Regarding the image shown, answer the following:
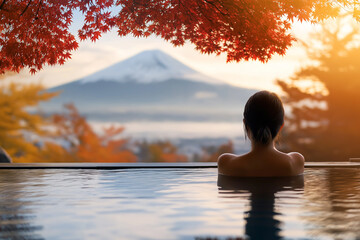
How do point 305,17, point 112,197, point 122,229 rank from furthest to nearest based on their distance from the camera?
point 305,17 < point 112,197 < point 122,229

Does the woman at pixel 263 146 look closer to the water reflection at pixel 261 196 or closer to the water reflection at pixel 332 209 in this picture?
Answer: the water reflection at pixel 261 196

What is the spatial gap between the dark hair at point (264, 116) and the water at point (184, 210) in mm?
668

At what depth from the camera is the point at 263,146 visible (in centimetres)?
679

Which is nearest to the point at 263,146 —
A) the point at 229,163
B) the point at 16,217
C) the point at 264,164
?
the point at 264,164

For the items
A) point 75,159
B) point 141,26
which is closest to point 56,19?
point 141,26

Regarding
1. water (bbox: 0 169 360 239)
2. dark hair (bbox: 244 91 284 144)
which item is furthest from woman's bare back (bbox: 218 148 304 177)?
dark hair (bbox: 244 91 284 144)

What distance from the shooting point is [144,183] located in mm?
8312

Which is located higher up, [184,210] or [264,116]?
[264,116]

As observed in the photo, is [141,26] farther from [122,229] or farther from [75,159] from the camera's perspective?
[75,159]

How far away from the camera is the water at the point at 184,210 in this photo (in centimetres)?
411

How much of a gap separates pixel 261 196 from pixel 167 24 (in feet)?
25.6

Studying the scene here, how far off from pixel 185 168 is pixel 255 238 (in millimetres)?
8963

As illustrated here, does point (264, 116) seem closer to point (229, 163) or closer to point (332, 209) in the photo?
point (229, 163)

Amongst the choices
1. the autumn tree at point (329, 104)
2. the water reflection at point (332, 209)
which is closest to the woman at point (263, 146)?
the water reflection at point (332, 209)
